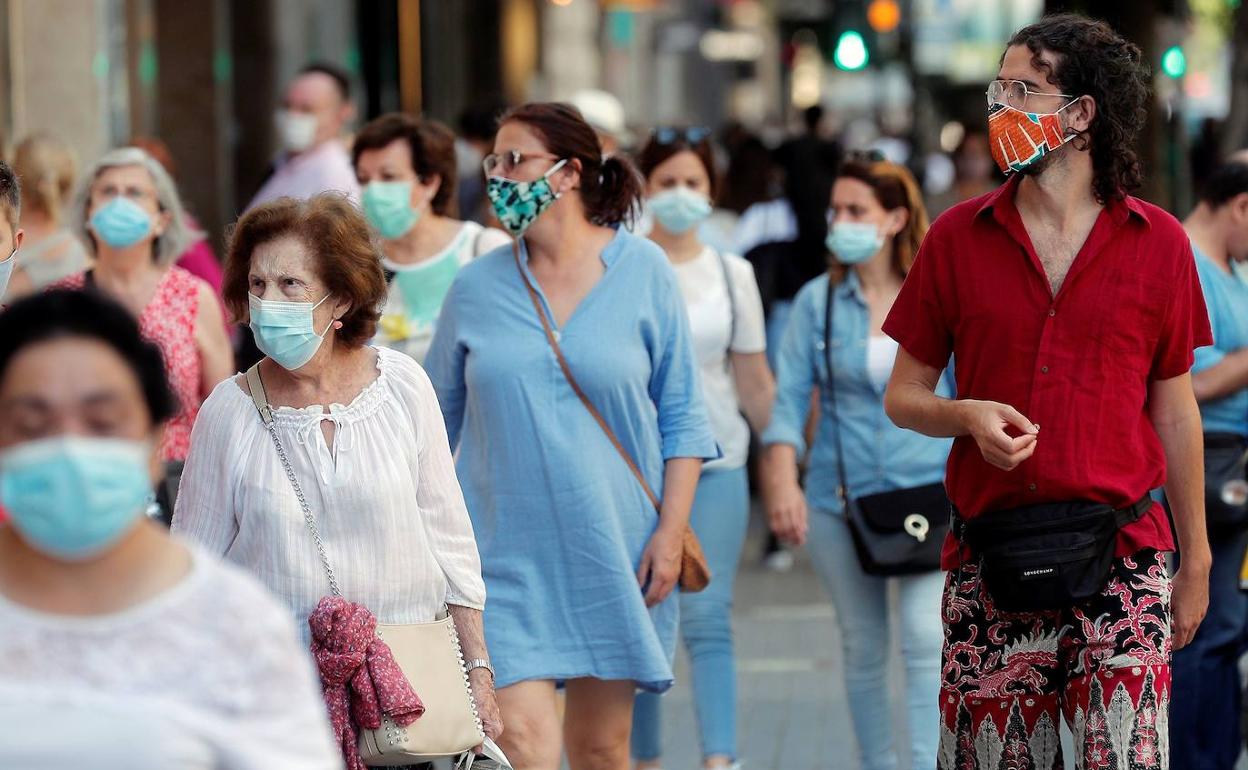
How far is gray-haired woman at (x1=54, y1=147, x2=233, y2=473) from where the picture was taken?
7.08 meters

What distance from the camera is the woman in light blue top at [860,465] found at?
6535mm

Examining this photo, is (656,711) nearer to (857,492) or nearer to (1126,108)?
(857,492)

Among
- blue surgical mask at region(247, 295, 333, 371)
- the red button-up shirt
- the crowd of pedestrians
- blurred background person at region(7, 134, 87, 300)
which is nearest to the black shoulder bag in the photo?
the crowd of pedestrians

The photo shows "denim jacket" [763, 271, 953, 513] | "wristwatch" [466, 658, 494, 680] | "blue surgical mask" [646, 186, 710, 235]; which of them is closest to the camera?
"wristwatch" [466, 658, 494, 680]

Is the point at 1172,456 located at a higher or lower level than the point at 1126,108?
lower

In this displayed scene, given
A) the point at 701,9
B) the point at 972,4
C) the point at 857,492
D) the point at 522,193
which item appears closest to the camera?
the point at 522,193

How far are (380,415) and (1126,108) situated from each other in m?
1.78

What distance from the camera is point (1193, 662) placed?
694 cm

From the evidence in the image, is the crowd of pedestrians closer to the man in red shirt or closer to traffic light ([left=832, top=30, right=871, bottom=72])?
the man in red shirt

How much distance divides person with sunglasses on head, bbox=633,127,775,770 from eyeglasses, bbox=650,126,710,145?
13.4 inches

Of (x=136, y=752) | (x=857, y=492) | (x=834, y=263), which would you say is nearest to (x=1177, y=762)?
(x=857, y=492)

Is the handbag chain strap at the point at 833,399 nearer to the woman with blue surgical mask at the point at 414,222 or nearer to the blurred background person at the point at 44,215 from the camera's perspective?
the woman with blue surgical mask at the point at 414,222

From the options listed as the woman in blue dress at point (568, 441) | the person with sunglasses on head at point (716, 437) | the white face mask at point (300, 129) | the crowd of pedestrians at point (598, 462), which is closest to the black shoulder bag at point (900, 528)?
the crowd of pedestrians at point (598, 462)

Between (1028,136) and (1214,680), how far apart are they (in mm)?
2841
